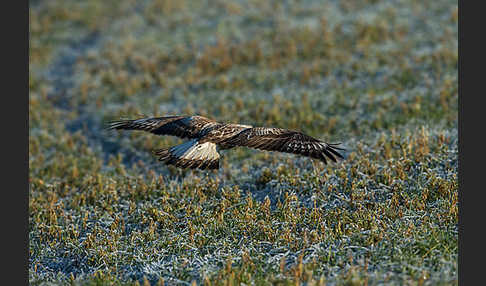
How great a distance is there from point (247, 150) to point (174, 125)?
234 cm

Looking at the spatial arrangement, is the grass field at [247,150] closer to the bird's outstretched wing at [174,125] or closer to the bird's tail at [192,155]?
the bird's tail at [192,155]

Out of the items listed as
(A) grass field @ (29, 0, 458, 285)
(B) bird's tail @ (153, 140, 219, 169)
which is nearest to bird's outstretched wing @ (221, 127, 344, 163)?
(B) bird's tail @ (153, 140, 219, 169)

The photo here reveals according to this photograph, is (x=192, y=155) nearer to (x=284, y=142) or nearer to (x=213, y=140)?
(x=213, y=140)

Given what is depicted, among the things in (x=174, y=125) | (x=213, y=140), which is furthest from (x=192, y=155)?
(x=174, y=125)

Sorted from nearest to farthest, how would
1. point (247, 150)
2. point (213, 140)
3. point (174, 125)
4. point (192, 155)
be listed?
1. point (192, 155)
2. point (213, 140)
3. point (174, 125)
4. point (247, 150)

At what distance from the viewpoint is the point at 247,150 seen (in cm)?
1105

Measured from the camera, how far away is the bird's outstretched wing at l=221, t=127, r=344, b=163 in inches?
312

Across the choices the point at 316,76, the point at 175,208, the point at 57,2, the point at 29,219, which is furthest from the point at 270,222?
the point at 57,2

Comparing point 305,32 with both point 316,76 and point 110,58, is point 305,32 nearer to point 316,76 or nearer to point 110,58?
point 316,76

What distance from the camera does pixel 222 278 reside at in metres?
6.66

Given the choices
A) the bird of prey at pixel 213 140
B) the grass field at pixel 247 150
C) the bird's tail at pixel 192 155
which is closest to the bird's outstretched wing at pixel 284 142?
the bird of prey at pixel 213 140

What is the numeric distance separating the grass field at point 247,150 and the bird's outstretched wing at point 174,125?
100 centimetres

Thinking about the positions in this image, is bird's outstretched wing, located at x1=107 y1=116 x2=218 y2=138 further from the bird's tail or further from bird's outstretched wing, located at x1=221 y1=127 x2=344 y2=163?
bird's outstretched wing, located at x1=221 y1=127 x2=344 y2=163

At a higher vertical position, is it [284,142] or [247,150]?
[284,142]
